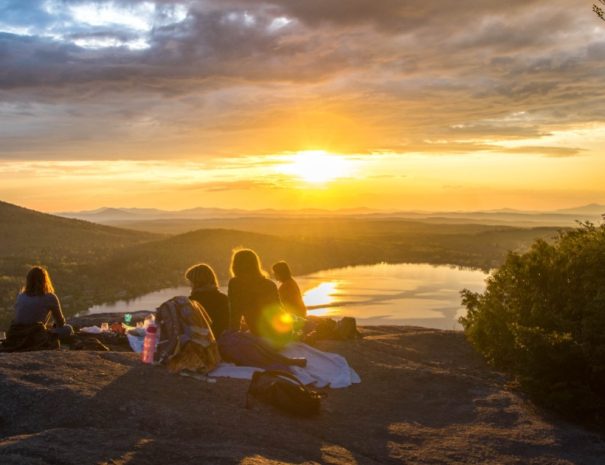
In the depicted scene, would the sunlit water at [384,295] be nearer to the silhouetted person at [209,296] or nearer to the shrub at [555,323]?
the shrub at [555,323]

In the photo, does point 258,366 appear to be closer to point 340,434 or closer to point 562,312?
point 340,434

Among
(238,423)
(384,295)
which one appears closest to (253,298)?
(238,423)

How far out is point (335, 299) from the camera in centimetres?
3472

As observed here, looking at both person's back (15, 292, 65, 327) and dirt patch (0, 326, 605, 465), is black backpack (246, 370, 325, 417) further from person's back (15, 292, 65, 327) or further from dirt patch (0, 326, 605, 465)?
person's back (15, 292, 65, 327)

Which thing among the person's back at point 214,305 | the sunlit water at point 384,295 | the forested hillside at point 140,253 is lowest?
the sunlit water at point 384,295

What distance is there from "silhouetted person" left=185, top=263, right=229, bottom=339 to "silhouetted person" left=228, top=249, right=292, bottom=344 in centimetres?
30

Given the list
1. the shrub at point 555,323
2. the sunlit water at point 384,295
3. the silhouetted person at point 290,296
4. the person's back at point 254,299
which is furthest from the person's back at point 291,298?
the sunlit water at point 384,295

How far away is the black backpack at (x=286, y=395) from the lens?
9.15 metres

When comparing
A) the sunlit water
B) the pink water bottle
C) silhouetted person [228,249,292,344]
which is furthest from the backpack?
the sunlit water

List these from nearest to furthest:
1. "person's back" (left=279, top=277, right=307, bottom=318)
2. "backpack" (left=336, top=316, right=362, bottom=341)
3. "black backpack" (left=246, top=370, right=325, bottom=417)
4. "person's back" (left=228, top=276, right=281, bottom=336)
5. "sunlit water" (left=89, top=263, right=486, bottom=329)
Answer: "black backpack" (left=246, top=370, right=325, bottom=417)
"person's back" (left=228, top=276, right=281, bottom=336)
"person's back" (left=279, top=277, right=307, bottom=318)
"backpack" (left=336, top=316, right=362, bottom=341)
"sunlit water" (left=89, top=263, right=486, bottom=329)

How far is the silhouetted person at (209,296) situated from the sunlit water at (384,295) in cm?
1331

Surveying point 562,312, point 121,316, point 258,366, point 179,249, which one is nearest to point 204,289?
point 258,366

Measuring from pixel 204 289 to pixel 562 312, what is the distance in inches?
261

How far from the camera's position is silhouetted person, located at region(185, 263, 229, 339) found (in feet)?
38.4
